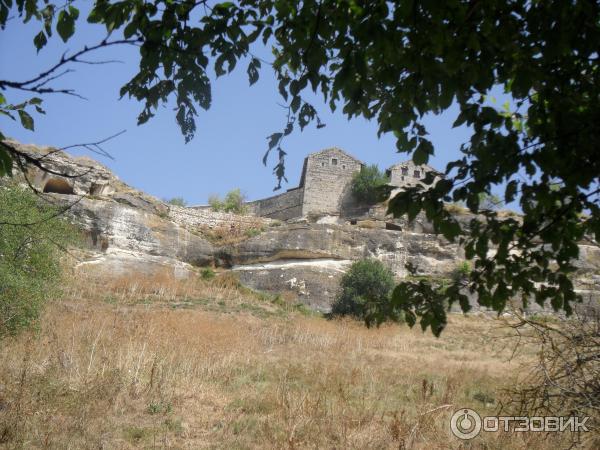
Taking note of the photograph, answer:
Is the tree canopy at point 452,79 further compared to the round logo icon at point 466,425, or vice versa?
the round logo icon at point 466,425

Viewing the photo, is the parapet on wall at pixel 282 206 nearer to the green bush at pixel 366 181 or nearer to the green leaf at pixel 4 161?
the green bush at pixel 366 181

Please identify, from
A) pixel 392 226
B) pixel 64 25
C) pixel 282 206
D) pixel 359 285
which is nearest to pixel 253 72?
pixel 64 25

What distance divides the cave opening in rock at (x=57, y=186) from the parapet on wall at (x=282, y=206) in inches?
557

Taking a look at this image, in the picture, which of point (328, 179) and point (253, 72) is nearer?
point (253, 72)

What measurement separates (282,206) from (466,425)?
34.3 metres

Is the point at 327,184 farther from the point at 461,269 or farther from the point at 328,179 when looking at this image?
the point at 461,269

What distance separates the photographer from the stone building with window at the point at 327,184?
3794 centimetres

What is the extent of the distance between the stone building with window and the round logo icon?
30.7 meters

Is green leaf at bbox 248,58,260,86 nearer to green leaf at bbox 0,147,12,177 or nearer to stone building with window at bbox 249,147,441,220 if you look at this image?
green leaf at bbox 0,147,12,177

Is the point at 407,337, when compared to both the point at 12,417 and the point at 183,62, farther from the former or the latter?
the point at 183,62

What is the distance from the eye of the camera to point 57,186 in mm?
29609

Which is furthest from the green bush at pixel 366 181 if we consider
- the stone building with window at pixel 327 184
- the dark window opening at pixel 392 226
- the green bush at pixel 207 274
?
the green bush at pixel 207 274

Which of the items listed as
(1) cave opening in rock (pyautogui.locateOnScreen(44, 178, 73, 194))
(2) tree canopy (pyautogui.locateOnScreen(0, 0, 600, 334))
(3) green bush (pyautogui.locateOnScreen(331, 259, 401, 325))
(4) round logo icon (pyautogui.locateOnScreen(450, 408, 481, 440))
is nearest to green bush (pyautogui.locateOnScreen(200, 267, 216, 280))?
(3) green bush (pyautogui.locateOnScreen(331, 259, 401, 325))

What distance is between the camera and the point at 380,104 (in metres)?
3.98
